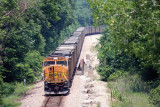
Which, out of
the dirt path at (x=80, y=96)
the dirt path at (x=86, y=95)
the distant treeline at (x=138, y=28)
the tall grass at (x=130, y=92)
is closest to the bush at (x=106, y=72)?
the dirt path at (x=86, y=95)

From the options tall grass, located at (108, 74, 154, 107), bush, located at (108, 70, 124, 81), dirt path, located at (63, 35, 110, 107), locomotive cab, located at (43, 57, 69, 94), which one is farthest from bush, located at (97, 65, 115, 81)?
locomotive cab, located at (43, 57, 69, 94)

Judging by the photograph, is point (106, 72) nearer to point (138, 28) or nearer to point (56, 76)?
point (56, 76)

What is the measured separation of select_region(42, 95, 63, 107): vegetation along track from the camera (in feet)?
54.5

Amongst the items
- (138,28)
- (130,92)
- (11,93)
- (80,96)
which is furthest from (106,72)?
(138,28)

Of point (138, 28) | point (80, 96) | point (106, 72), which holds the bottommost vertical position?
point (80, 96)

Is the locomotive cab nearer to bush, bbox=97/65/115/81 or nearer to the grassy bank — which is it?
the grassy bank

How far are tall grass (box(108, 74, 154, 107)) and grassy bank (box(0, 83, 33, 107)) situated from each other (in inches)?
295

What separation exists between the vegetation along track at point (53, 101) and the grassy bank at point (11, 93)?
207 cm

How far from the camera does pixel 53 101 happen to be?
17.6m

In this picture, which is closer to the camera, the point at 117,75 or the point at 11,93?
the point at 11,93

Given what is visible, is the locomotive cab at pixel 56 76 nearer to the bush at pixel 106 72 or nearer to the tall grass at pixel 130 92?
the tall grass at pixel 130 92

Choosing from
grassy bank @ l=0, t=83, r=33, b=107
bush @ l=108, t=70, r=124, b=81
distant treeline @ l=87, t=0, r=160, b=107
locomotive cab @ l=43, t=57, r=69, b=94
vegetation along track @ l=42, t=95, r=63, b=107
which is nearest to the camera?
distant treeline @ l=87, t=0, r=160, b=107

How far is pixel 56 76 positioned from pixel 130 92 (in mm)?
6136

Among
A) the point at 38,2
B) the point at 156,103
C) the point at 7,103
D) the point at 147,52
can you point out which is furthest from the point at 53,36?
the point at 147,52
